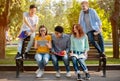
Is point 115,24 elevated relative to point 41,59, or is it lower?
elevated

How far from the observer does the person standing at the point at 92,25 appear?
1107 centimetres

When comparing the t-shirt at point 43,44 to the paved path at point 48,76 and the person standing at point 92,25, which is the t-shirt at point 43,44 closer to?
the paved path at point 48,76

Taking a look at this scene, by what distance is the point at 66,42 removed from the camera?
35.3 ft

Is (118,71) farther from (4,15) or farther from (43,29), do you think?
(4,15)

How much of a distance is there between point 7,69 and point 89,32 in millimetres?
2949

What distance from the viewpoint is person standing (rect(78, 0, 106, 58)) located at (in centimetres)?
1107

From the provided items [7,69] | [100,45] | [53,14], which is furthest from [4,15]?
[53,14]

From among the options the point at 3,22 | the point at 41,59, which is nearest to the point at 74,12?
the point at 3,22

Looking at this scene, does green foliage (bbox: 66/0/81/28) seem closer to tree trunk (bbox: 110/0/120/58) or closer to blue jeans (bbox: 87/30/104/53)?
tree trunk (bbox: 110/0/120/58)

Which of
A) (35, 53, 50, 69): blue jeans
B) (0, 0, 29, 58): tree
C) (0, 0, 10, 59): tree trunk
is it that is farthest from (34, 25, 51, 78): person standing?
(0, 0, 10, 59): tree trunk

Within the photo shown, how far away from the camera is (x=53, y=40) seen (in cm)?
1088

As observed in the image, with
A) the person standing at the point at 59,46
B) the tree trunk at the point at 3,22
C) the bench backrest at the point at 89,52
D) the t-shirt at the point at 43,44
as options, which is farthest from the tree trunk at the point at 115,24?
the t-shirt at the point at 43,44

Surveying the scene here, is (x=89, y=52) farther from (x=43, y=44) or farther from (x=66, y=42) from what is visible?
(x=43, y=44)

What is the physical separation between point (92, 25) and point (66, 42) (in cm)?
101
